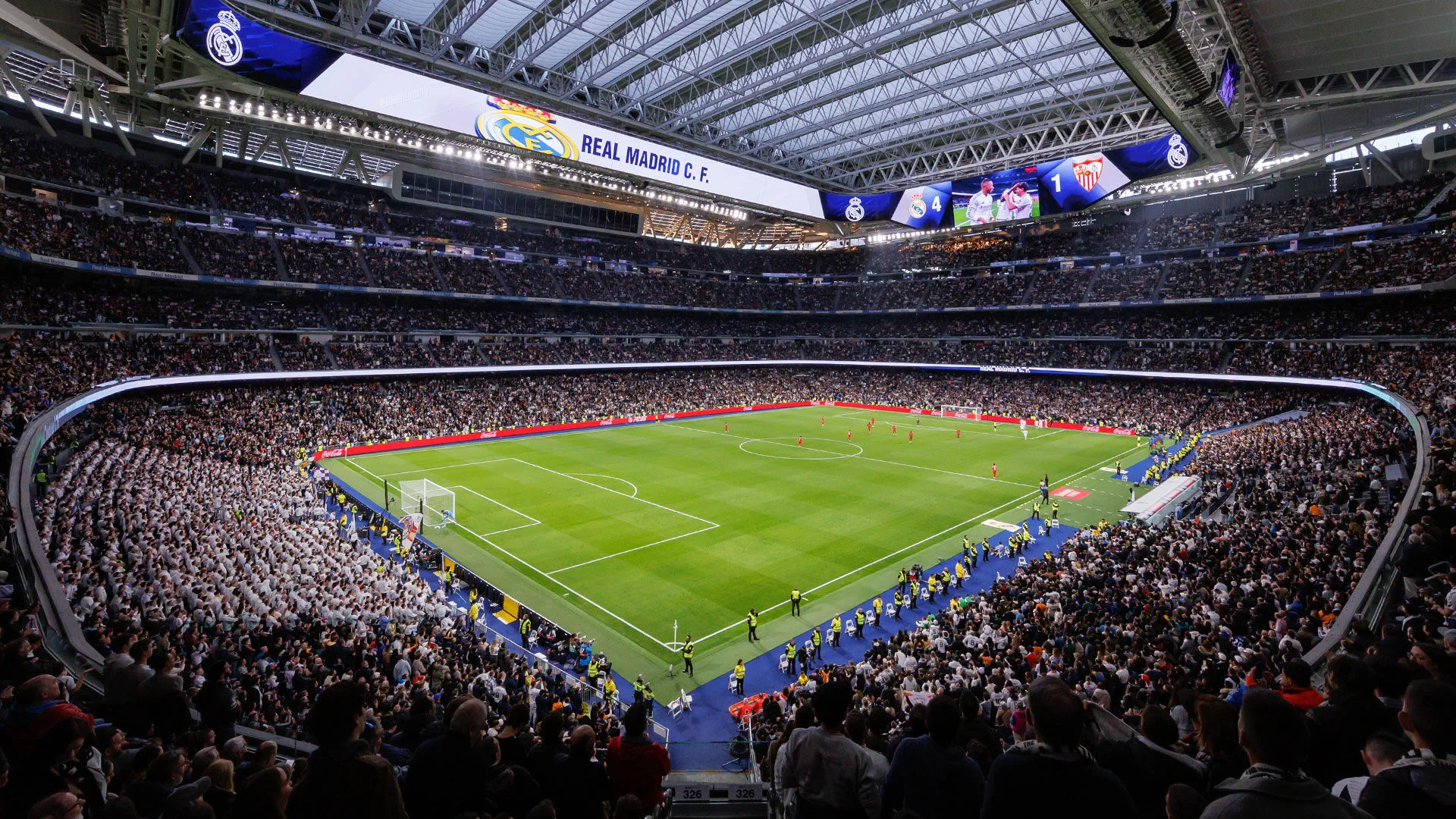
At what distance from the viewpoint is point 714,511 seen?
30172 mm

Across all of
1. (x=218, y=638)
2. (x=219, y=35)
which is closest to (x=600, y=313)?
(x=219, y=35)

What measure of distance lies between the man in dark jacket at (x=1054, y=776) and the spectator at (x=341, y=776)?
2684mm

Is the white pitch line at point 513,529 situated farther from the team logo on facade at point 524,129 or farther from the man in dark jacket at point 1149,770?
the man in dark jacket at point 1149,770

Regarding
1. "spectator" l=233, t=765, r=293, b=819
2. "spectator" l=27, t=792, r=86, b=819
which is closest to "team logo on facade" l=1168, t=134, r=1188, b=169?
"spectator" l=233, t=765, r=293, b=819

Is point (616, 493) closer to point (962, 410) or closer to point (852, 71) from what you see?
point (852, 71)

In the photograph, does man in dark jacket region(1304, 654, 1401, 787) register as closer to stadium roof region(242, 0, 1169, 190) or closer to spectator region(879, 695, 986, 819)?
spectator region(879, 695, 986, 819)

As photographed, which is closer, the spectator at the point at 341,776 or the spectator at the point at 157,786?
the spectator at the point at 341,776

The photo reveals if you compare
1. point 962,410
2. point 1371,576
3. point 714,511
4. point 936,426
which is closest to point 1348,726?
point 1371,576

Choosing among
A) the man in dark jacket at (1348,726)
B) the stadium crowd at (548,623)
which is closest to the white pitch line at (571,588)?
the stadium crowd at (548,623)

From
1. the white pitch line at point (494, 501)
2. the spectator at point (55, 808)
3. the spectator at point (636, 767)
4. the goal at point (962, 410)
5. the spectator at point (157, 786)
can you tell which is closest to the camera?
the spectator at point (55, 808)

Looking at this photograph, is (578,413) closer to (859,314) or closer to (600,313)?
(600,313)

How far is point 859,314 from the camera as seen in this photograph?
79938mm

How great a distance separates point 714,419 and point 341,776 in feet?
183

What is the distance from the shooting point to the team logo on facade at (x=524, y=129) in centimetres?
3638
